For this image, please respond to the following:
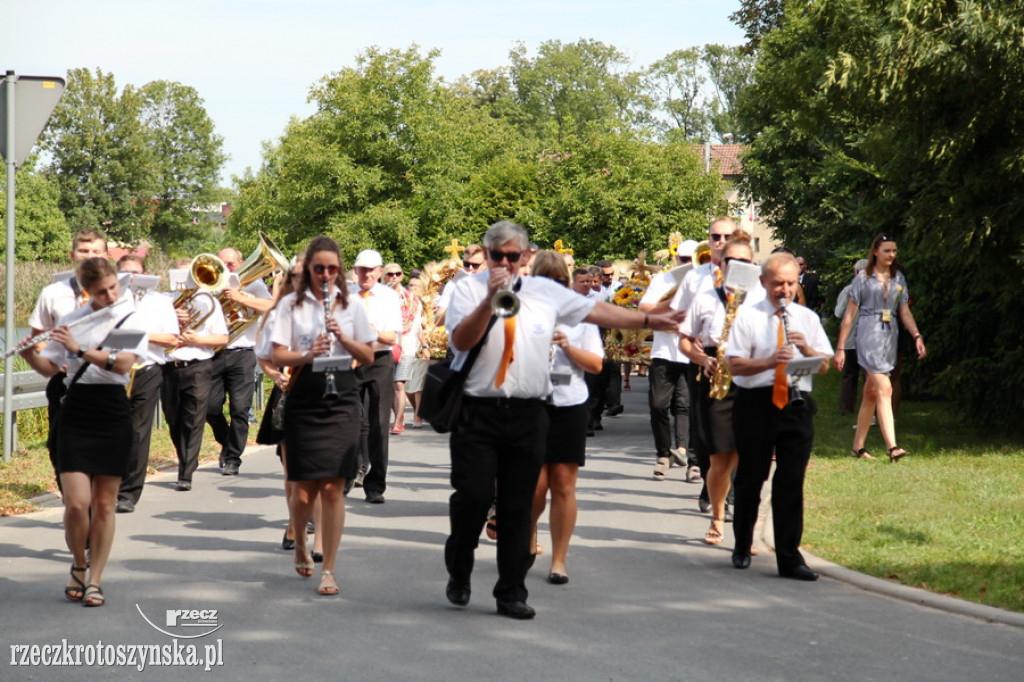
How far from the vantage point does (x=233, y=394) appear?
12625 mm

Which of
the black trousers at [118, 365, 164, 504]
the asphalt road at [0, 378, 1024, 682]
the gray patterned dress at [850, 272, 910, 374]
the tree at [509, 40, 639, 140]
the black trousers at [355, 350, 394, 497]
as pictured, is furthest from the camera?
the tree at [509, 40, 639, 140]

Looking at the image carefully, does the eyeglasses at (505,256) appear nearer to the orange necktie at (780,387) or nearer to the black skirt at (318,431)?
the black skirt at (318,431)

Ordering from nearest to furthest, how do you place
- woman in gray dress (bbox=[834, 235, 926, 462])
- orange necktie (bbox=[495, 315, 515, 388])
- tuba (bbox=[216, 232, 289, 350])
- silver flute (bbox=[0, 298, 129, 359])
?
orange necktie (bbox=[495, 315, 515, 388]) → silver flute (bbox=[0, 298, 129, 359]) → tuba (bbox=[216, 232, 289, 350]) → woman in gray dress (bbox=[834, 235, 926, 462])

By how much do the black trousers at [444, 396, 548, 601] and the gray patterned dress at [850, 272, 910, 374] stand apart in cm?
668

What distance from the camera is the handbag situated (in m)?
6.56

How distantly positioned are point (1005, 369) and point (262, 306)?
7.26 metres

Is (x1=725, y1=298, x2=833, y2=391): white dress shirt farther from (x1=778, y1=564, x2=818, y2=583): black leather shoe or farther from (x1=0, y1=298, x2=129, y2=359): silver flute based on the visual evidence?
(x1=0, y1=298, x2=129, y2=359): silver flute

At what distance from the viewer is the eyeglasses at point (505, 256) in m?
6.32

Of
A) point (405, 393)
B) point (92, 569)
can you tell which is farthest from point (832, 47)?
point (92, 569)

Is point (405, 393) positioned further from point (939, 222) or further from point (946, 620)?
point (946, 620)

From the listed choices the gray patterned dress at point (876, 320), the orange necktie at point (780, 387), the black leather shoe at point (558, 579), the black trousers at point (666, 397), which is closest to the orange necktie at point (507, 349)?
the black leather shoe at point (558, 579)

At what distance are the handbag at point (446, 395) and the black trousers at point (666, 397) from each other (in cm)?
526

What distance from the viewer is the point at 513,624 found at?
6.59 m

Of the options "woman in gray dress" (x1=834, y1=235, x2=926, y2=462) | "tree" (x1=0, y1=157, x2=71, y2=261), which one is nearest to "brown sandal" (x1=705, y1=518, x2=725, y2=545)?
"woman in gray dress" (x1=834, y1=235, x2=926, y2=462)
